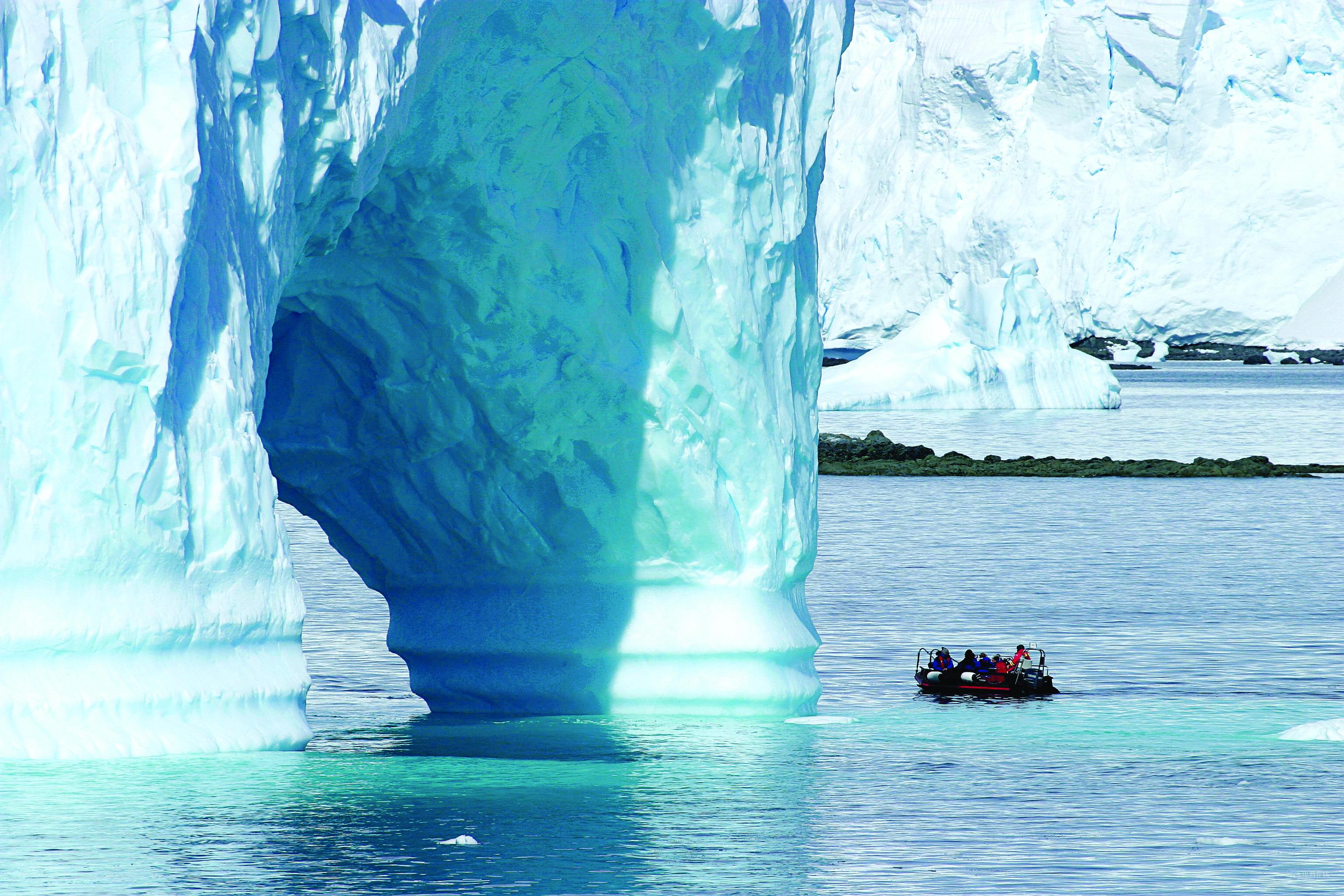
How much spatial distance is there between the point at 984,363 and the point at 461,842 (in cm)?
5205

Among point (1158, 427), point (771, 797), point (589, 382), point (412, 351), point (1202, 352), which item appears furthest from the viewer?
point (1202, 352)

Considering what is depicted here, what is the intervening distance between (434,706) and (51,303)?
19.5 ft

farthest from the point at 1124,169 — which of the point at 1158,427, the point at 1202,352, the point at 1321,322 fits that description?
the point at 1158,427

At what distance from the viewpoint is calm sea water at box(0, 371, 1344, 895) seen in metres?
8.16

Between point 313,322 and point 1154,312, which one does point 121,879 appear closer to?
point 313,322

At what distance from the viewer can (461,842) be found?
28.1 feet

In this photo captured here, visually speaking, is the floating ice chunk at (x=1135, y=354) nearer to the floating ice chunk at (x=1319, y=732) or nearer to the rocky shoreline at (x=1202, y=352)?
the rocky shoreline at (x=1202, y=352)

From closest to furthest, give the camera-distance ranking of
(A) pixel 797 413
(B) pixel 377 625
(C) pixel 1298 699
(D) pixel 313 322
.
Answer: (D) pixel 313 322 → (A) pixel 797 413 → (C) pixel 1298 699 → (B) pixel 377 625

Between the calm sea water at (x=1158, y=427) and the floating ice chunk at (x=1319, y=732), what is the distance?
36.4 m

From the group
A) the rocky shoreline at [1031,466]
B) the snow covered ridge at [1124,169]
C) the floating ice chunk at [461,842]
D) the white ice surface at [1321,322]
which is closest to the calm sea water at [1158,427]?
the rocky shoreline at [1031,466]

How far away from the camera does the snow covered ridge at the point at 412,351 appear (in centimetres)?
873

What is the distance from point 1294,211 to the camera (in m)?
86.9

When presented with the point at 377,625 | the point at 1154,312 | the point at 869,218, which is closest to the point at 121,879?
the point at 377,625

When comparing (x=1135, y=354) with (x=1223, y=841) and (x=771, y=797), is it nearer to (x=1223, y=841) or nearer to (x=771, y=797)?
(x=771, y=797)
